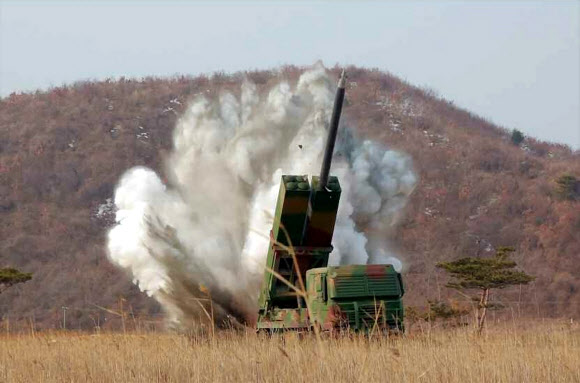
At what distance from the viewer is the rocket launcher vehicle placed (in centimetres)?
1959

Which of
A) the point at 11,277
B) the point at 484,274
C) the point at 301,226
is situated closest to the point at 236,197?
the point at 301,226

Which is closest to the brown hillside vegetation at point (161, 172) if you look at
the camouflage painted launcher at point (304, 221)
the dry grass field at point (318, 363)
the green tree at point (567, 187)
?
the green tree at point (567, 187)

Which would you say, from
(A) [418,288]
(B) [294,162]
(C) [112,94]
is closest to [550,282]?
(A) [418,288]

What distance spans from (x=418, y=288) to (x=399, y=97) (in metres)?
37.6

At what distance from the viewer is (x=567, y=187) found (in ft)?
206

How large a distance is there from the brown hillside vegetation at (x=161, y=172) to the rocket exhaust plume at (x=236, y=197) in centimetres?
1659

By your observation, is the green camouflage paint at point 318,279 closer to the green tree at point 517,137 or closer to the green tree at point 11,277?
the green tree at point 11,277

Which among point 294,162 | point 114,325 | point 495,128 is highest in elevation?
point 495,128

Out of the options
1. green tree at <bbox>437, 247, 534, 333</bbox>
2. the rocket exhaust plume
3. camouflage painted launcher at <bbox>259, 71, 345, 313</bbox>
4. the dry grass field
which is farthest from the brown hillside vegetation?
the dry grass field

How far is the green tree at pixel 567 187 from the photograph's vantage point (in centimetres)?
6228

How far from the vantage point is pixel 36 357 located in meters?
14.0

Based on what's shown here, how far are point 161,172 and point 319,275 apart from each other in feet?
146

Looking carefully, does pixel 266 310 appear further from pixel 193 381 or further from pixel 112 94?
pixel 112 94

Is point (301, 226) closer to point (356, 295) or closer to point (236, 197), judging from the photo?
point (356, 295)
